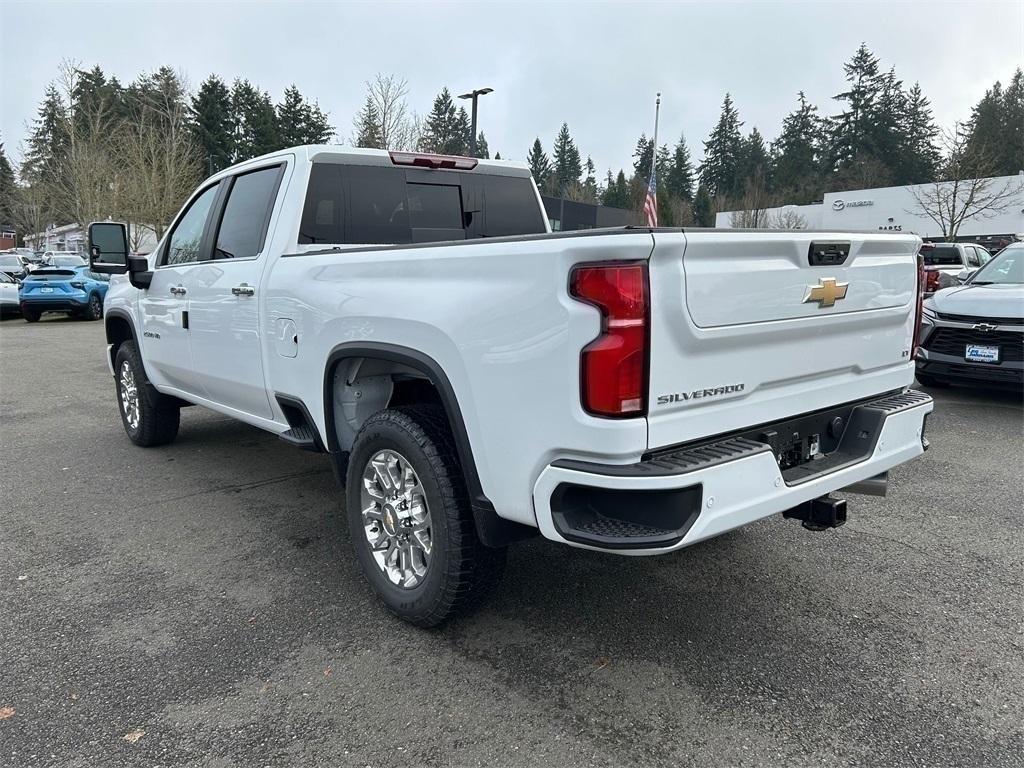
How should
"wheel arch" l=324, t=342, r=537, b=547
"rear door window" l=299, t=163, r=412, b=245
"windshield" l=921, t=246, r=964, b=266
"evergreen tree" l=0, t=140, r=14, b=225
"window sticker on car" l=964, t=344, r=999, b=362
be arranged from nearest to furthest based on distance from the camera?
"wheel arch" l=324, t=342, r=537, b=547, "rear door window" l=299, t=163, r=412, b=245, "window sticker on car" l=964, t=344, r=999, b=362, "windshield" l=921, t=246, r=964, b=266, "evergreen tree" l=0, t=140, r=14, b=225

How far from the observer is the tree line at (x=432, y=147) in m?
32.3

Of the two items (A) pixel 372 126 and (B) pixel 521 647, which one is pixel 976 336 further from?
(A) pixel 372 126

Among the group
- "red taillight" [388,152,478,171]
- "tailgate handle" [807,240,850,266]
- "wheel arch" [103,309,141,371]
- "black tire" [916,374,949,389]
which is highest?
"red taillight" [388,152,478,171]

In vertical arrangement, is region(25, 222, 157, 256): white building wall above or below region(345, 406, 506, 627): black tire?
above

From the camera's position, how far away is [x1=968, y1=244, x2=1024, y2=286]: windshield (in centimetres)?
824

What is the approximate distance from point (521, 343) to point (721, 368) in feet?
2.18

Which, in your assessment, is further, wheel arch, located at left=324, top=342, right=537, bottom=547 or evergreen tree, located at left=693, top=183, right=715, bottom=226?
evergreen tree, located at left=693, top=183, right=715, bottom=226

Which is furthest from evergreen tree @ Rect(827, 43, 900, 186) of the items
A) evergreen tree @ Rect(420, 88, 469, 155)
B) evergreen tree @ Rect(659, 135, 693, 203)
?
evergreen tree @ Rect(420, 88, 469, 155)

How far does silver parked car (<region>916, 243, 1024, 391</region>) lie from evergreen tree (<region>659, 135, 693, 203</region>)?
80.0 metres

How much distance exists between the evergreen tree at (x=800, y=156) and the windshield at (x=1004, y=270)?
68.9m

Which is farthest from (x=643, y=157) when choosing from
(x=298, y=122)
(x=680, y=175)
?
(x=298, y=122)

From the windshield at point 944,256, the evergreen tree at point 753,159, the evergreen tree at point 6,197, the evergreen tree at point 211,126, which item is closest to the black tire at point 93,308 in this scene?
the windshield at point 944,256

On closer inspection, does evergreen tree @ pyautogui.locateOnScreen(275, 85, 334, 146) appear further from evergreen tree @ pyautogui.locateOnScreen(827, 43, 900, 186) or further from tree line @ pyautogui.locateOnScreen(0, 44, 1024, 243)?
evergreen tree @ pyautogui.locateOnScreen(827, 43, 900, 186)

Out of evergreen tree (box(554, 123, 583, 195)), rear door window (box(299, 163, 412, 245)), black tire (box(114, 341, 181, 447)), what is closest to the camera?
rear door window (box(299, 163, 412, 245))
